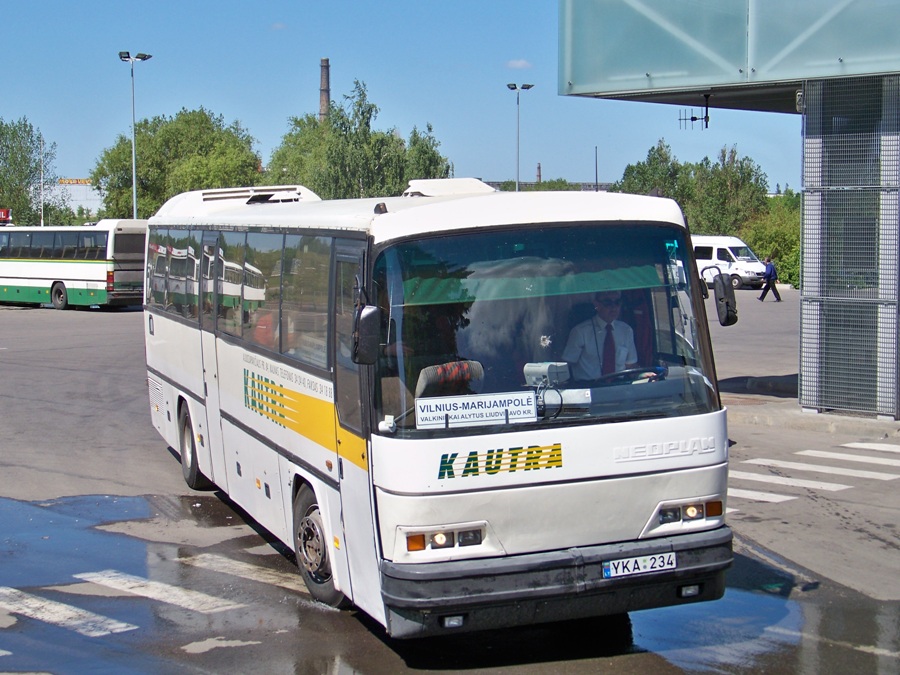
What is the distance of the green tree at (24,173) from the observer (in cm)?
10181

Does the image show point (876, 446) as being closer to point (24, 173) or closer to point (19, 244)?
point (19, 244)

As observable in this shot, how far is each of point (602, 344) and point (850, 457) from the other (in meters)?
7.81

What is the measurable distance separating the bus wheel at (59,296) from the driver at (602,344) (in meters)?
38.0

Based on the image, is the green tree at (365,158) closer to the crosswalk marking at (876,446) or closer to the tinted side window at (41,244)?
the tinted side window at (41,244)

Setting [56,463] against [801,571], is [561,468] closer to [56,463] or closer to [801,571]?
[801,571]

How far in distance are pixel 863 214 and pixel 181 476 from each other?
969 centimetres

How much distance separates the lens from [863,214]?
15180 millimetres

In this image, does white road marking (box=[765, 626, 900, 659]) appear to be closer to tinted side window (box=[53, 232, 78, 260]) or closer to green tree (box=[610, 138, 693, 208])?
tinted side window (box=[53, 232, 78, 260])

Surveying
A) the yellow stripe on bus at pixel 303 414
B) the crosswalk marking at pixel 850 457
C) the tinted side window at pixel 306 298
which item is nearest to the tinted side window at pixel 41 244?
the crosswalk marking at pixel 850 457

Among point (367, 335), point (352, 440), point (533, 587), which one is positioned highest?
point (367, 335)

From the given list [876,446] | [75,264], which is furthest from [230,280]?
[75,264]

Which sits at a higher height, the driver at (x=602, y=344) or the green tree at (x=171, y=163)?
the green tree at (x=171, y=163)

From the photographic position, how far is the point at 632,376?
6449 millimetres

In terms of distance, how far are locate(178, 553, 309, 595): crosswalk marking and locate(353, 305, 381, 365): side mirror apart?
2.67 m
